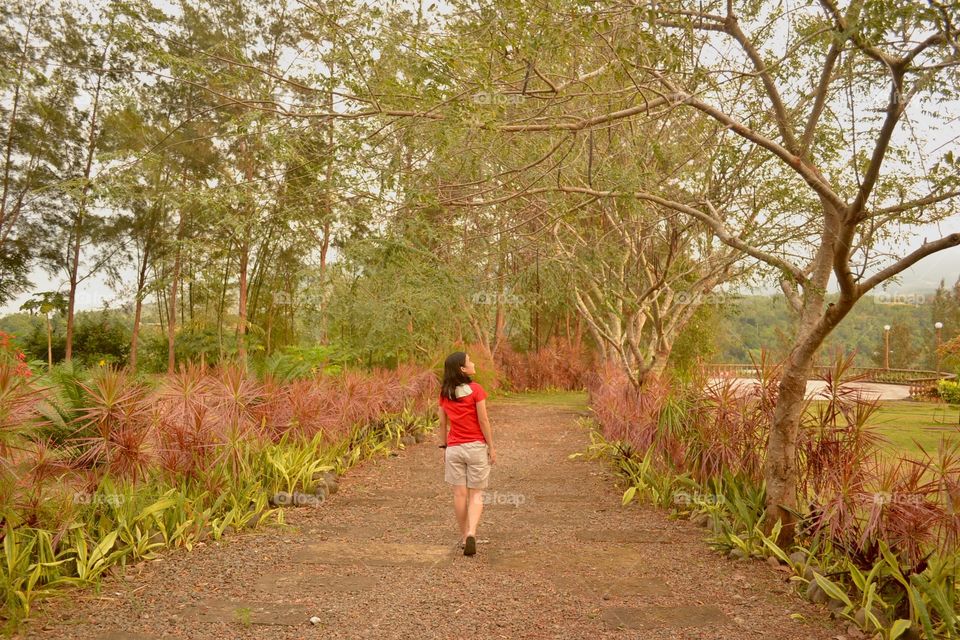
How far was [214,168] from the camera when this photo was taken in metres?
13.7

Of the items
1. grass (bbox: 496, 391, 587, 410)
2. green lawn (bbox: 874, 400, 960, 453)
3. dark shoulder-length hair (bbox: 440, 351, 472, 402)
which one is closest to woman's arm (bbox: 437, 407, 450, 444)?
dark shoulder-length hair (bbox: 440, 351, 472, 402)

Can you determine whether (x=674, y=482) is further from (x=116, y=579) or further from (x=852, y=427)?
(x=116, y=579)

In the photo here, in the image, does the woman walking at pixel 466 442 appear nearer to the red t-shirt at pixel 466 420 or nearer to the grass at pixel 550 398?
the red t-shirt at pixel 466 420

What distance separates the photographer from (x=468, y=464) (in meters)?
4.49

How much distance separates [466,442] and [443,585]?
3.21 feet

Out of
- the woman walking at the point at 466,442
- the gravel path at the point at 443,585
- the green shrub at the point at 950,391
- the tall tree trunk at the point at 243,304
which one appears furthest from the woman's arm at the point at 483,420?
the green shrub at the point at 950,391

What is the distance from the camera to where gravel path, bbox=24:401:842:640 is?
10.5 feet

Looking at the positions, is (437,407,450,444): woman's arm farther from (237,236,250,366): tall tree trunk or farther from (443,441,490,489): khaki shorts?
(237,236,250,366): tall tree trunk

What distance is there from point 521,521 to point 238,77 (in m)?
3.87

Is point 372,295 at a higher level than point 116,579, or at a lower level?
higher

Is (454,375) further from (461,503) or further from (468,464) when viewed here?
(461,503)

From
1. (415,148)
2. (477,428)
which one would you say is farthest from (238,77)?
(477,428)

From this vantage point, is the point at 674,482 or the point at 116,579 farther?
the point at 674,482

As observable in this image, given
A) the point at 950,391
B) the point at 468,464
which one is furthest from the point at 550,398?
the point at 468,464
